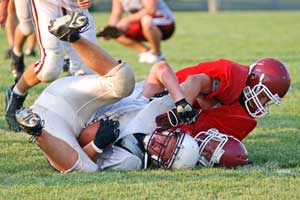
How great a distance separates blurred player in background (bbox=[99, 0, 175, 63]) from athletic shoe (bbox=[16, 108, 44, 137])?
6.59 meters

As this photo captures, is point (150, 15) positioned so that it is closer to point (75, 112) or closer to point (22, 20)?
point (22, 20)

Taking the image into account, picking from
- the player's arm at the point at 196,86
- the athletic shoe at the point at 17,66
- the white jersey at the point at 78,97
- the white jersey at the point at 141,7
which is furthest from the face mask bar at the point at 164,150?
the white jersey at the point at 141,7

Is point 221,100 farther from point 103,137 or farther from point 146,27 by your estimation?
point 146,27

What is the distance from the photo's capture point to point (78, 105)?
5117 millimetres

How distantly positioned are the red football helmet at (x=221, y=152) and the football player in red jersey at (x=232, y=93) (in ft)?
0.56

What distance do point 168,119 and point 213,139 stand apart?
27 cm

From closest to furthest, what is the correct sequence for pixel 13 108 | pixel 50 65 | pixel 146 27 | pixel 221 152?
pixel 221 152
pixel 50 65
pixel 13 108
pixel 146 27

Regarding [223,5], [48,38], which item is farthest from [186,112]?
[223,5]

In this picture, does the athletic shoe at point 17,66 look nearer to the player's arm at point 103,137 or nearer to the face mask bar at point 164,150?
the player's arm at point 103,137

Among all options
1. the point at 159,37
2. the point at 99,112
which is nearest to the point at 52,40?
the point at 99,112

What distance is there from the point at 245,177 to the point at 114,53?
8.59 m

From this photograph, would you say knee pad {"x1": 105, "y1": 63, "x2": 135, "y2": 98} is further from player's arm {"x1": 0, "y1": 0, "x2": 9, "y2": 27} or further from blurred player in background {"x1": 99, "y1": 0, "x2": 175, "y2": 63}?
blurred player in background {"x1": 99, "y1": 0, "x2": 175, "y2": 63}

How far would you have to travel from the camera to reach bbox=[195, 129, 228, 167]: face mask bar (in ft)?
16.4

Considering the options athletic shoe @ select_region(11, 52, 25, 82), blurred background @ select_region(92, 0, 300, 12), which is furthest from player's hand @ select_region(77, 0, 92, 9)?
blurred background @ select_region(92, 0, 300, 12)
